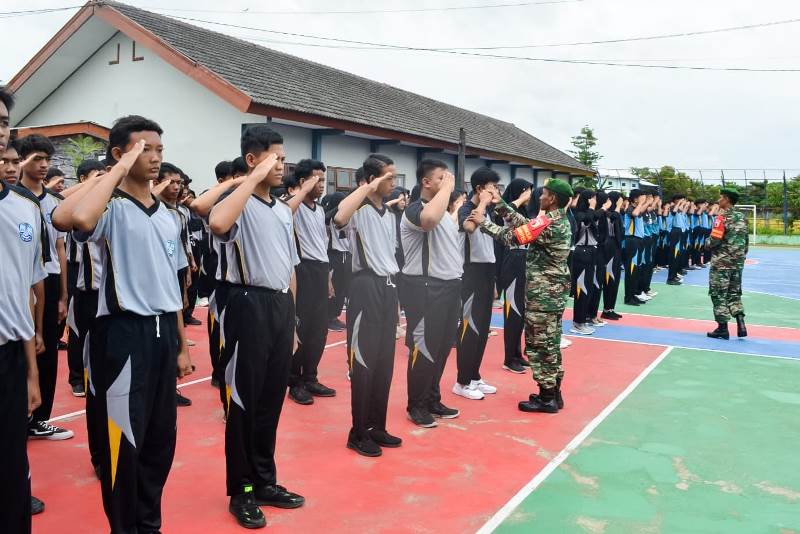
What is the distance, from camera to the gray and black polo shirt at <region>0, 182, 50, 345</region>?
7.99 feet

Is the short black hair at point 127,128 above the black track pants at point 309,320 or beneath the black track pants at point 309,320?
above

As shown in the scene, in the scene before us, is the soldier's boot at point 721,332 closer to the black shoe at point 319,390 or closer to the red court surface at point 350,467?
the red court surface at point 350,467

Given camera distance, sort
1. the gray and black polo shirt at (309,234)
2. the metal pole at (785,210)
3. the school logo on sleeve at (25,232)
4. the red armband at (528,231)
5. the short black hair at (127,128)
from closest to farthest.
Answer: the school logo on sleeve at (25,232) < the short black hair at (127,128) < the red armband at (528,231) < the gray and black polo shirt at (309,234) < the metal pole at (785,210)

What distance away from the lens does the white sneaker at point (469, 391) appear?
6.00 metres

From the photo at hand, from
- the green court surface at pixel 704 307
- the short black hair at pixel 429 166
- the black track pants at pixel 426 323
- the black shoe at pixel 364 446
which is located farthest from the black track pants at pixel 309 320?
the green court surface at pixel 704 307

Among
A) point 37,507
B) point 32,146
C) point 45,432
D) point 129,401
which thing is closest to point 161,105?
point 32,146

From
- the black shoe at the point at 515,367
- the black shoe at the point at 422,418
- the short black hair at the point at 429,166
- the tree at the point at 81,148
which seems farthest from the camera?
the tree at the point at 81,148

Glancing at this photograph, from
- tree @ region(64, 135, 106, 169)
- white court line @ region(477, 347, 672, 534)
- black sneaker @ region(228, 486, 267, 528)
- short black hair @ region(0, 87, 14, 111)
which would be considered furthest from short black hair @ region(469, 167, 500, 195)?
tree @ region(64, 135, 106, 169)

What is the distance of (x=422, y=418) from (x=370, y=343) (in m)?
1.03

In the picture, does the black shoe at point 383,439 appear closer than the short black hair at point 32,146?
No

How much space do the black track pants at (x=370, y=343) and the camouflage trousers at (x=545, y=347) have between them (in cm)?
161

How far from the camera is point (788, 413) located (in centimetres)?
575

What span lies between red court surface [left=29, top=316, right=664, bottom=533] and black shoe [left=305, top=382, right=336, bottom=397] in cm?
10

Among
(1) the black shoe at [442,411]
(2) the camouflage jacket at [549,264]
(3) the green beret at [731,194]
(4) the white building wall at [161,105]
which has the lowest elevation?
(1) the black shoe at [442,411]
